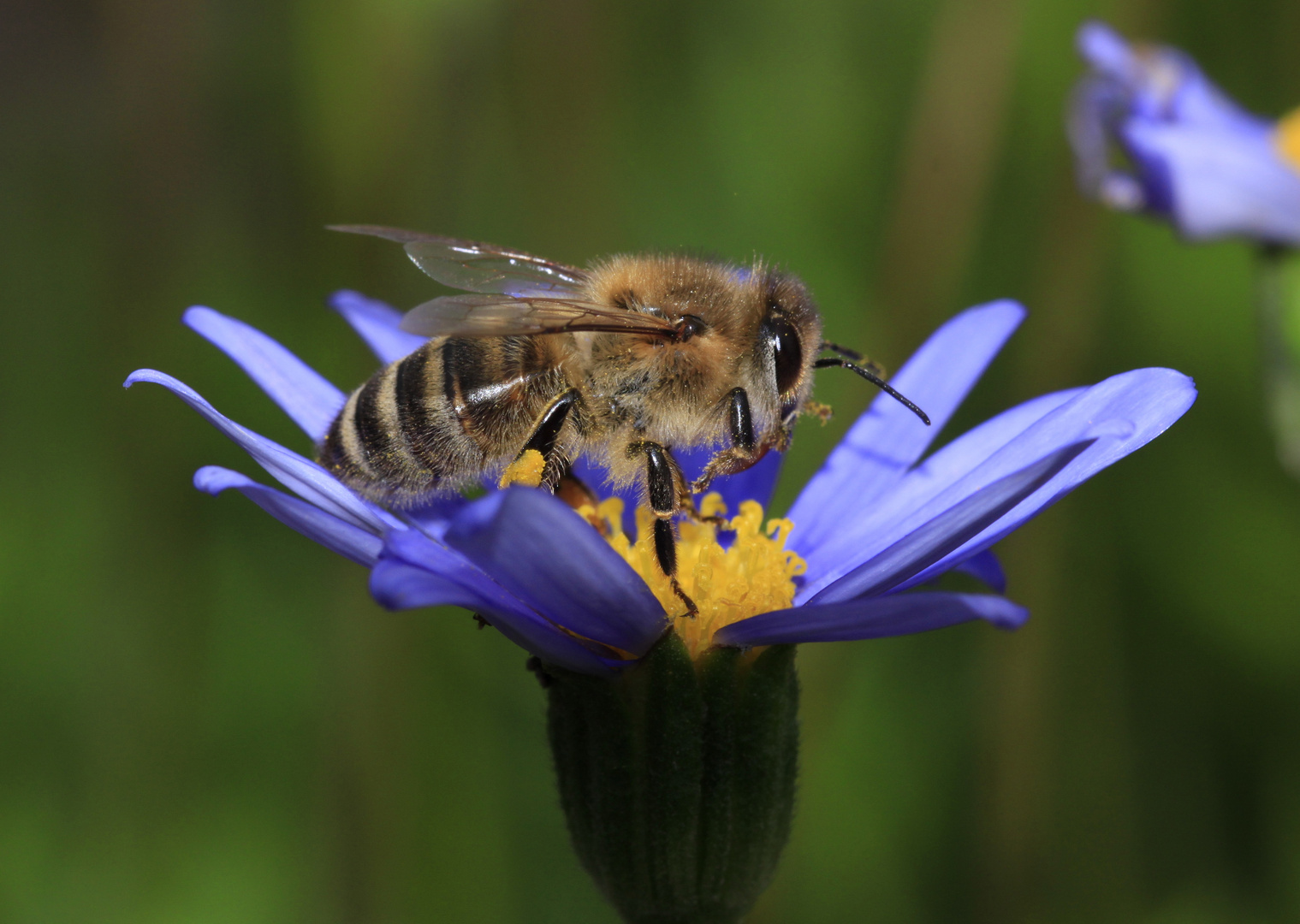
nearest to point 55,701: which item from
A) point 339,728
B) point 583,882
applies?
point 339,728

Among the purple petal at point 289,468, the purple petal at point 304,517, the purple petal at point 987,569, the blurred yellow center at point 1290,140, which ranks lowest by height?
the purple petal at point 987,569

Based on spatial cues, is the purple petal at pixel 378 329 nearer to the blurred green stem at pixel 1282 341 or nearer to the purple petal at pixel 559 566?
the purple petal at pixel 559 566

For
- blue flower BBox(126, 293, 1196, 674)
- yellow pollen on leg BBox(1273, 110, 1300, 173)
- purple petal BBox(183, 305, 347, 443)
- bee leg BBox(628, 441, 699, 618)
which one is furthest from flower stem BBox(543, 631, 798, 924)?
yellow pollen on leg BBox(1273, 110, 1300, 173)

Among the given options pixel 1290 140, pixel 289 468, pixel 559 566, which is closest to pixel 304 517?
pixel 289 468

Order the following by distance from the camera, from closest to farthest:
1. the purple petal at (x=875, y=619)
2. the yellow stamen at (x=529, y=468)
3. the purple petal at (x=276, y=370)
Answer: the purple petal at (x=875, y=619) → the yellow stamen at (x=529, y=468) → the purple petal at (x=276, y=370)

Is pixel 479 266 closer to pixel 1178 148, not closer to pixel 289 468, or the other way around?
pixel 289 468

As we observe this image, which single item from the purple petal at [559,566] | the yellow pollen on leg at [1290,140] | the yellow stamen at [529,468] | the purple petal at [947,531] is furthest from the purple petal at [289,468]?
the yellow pollen on leg at [1290,140]
